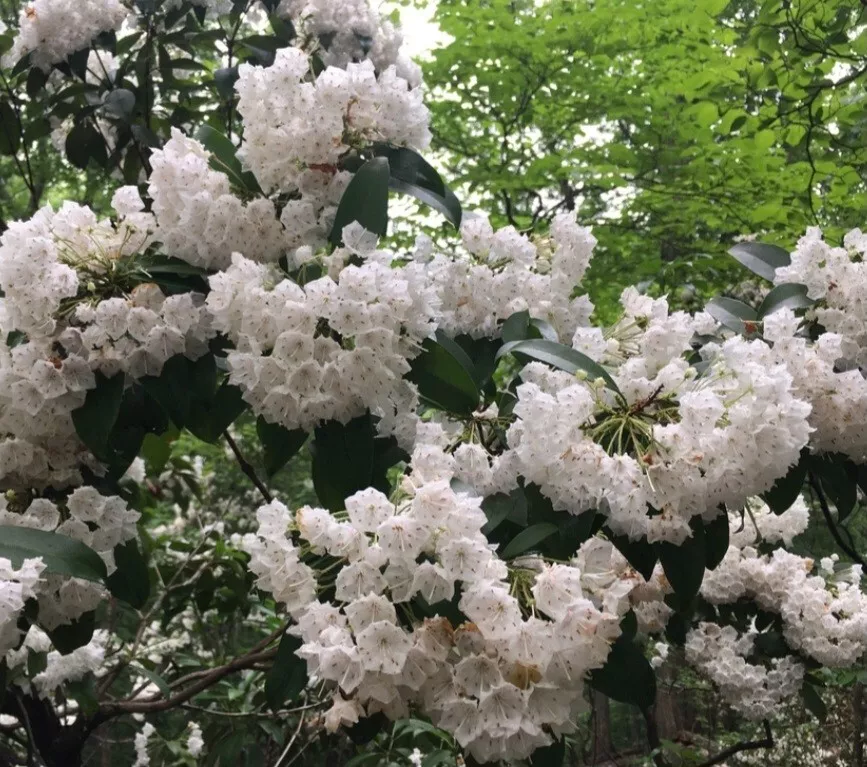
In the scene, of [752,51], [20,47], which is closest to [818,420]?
[752,51]

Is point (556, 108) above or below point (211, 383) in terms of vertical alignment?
below

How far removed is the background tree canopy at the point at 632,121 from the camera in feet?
13.1

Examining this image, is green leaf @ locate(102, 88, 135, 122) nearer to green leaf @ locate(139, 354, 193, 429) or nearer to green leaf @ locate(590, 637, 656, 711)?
green leaf @ locate(139, 354, 193, 429)

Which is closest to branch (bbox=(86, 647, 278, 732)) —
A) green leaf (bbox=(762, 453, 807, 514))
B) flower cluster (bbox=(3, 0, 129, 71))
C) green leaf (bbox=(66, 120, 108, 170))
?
green leaf (bbox=(762, 453, 807, 514))

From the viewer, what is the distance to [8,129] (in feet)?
9.48

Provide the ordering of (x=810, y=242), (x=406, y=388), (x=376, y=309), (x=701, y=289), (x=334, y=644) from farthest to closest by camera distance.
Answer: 1. (x=701, y=289)
2. (x=810, y=242)
3. (x=406, y=388)
4. (x=376, y=309)
5. (x=334, y=644)

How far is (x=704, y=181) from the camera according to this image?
14.0 ft

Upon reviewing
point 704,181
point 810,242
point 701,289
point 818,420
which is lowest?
point 701,289

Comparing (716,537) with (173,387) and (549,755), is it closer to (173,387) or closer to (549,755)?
(549,755)

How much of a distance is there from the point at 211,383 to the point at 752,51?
235 centimetres

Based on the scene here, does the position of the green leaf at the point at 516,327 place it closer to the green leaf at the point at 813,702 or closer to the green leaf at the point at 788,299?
the green leaf at the point at 788,299

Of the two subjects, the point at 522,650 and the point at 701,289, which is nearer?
the point at 522,650

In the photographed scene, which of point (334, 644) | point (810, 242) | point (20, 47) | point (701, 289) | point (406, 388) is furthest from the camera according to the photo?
point (701, 289)

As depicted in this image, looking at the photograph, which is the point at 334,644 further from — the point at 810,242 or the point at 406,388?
the point at 810,242
